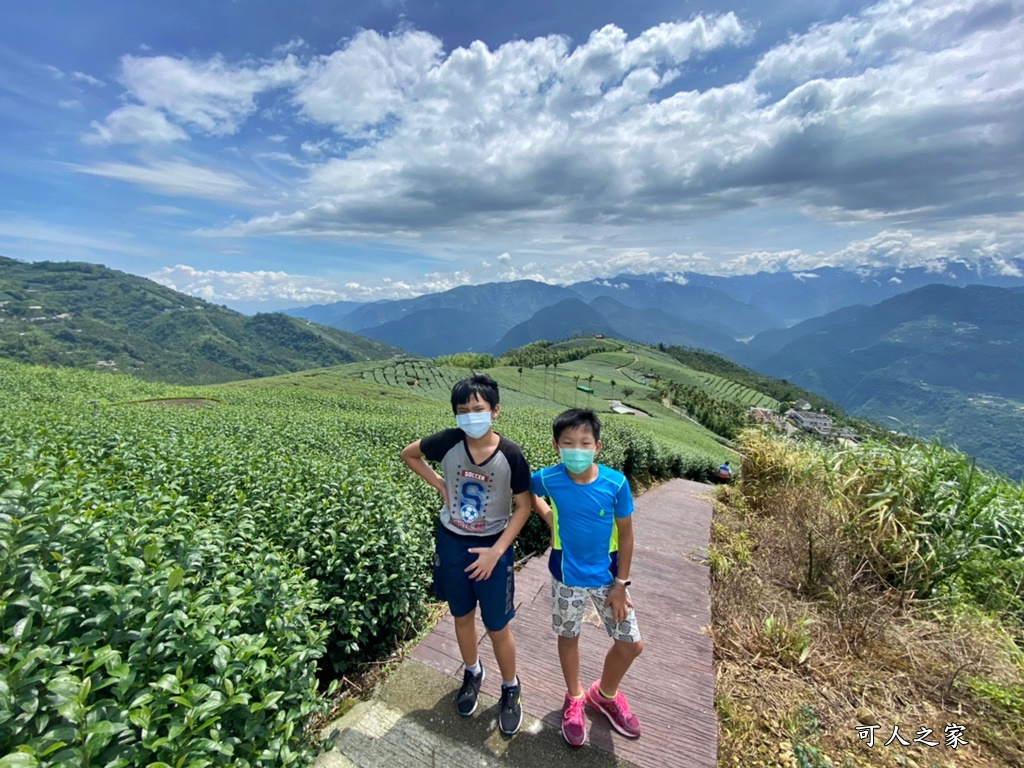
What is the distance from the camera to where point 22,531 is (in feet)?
6.58

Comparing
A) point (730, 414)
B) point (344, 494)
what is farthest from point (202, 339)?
point (344, 494)

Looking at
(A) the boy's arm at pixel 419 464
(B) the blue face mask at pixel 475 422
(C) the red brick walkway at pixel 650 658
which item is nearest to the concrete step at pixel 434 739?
(C) the red brick walkway at pixel 650 658

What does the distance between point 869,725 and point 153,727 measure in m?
4.17

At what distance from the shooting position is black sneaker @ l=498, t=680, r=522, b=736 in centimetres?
286

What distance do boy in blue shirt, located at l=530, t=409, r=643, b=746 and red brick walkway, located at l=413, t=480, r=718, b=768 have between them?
0.54ft

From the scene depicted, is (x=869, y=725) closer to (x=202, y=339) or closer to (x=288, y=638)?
(x=288, y=638)

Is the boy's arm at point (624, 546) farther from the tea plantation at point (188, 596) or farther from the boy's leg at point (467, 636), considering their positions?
the tea plantation at point (188, 596)

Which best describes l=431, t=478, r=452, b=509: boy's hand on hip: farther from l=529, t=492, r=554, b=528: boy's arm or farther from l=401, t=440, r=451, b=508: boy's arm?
l=529, t=492, r=554, b=528: boy's arm

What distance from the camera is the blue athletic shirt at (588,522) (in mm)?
2871

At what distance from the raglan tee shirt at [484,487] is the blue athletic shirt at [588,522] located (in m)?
0.22

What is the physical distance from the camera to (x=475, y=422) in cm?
287

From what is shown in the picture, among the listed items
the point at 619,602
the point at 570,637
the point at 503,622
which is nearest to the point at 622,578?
the point at 619,602

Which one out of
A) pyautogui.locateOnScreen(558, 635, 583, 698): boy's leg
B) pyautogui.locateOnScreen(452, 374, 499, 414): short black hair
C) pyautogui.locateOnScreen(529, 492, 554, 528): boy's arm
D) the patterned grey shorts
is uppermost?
pyautogui.locateOnScreen(452, 374, 499, 414): short black hair

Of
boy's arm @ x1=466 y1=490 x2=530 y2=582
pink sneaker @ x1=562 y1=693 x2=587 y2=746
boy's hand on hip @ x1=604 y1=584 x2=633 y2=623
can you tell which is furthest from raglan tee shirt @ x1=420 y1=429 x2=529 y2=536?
pink sneaker @ x1=562 y1=693 x2=587 y2=746
